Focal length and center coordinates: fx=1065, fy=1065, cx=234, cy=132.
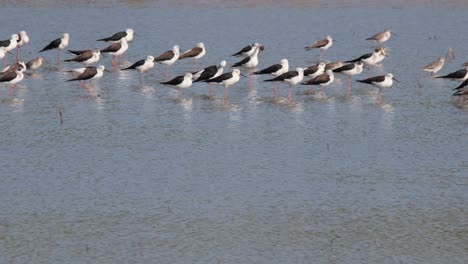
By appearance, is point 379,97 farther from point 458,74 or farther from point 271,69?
point 271,69

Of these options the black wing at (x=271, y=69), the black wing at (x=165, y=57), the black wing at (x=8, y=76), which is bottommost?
the black wing at (x=165, y=57)

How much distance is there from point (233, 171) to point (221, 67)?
9.34 metres

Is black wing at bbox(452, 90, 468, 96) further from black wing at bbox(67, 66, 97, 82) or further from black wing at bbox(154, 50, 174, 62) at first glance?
black wing at bbox(67, 66, 97, 82)

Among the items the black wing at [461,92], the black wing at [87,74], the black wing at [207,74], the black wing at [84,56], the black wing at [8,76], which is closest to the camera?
the black wing at [461,92]

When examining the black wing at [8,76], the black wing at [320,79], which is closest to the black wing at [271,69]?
the black wing at [320,79]

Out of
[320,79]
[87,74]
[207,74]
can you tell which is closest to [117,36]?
[87,74]

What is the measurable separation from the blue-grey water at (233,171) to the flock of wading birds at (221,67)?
351mm

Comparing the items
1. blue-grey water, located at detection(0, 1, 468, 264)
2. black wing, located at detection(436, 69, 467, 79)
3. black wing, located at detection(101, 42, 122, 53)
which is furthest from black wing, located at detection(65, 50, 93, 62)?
black wing, located at detection(436, 69, 467, 79)

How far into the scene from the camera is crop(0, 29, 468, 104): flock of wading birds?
2617 cm

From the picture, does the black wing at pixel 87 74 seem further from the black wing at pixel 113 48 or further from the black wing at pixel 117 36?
the black wing at pixel 117 36

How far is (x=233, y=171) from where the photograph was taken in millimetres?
18734

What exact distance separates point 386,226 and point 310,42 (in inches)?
739

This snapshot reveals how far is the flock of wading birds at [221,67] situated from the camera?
26.2 meters

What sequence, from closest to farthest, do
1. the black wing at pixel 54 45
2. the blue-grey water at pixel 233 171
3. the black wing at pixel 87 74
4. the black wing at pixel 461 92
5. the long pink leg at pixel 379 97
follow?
1. the blue-grey water at pixel 233 171
2. the black wing at pixel 461 92
3. the long pink leg at pixel 379 97
4. the black wing at pixel 87 74
5. the black wing at pixel 54 45
